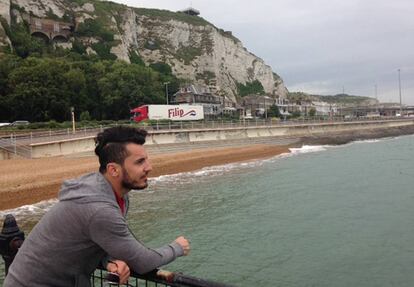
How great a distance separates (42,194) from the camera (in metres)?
21.9

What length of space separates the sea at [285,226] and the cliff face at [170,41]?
89.0m

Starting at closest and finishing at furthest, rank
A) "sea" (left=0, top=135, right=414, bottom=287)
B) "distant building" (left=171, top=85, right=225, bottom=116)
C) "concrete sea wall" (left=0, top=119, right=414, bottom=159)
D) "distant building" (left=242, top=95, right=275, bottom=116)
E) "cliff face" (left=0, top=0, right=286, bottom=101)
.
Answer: "sea" (left=0, top=135, right=414, bottom=287) < "concrete sea wall" (left=0, top=119, right=414, bottom=159) < "distant building" (left=171, top=85, right=225, bottom=116) < "cliff face" (left=0, top=0, right=286, bottom=101) < "distant building" (left=242, top=95, right=275, bottom=116)

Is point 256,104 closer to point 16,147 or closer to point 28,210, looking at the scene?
point 16,147

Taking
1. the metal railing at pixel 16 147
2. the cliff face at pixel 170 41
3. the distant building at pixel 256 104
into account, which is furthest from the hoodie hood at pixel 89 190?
the distant building at pixel 256 104

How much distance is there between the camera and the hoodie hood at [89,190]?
8.62 feet

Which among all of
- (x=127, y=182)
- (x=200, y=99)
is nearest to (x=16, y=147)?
(x=127, y=182)

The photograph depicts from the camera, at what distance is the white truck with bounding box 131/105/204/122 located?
62.4 metres

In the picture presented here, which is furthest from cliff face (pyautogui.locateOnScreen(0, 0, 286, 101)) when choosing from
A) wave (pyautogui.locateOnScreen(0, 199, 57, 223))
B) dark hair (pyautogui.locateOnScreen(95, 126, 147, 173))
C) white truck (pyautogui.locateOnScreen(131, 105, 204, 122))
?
dark hair (pyautogui.locateOnScreen(95, 126, 147, 173))

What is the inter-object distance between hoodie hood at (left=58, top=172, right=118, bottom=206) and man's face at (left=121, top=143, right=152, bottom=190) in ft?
0.44

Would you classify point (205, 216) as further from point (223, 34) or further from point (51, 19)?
point (223, 34)

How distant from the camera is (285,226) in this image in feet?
50.6

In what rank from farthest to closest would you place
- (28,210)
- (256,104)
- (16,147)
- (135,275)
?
(256,104) → (16,147) → (28,210) → (135,275)

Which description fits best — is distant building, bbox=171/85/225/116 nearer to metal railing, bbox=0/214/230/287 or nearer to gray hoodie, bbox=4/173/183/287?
metal railing, bbox=0/214/230/287

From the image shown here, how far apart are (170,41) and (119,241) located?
146791 millimetres
